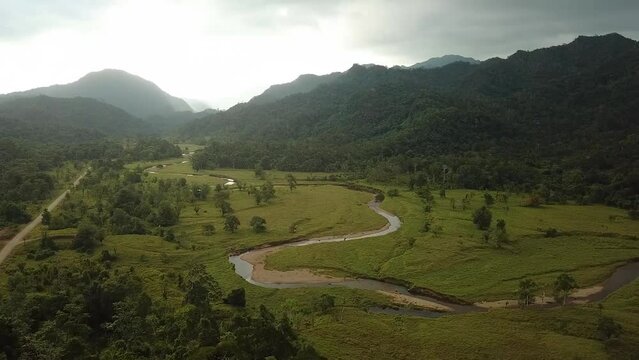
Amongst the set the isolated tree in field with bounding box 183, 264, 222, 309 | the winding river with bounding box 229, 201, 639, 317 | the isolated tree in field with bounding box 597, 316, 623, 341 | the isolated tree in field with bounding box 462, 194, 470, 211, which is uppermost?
the isolated tree in field with bounding box 462, 194, 470, 211

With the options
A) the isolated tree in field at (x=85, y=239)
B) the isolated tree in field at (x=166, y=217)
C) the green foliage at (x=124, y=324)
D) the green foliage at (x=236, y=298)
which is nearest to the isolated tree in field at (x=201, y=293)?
the green foliage at (x=124, y=324)

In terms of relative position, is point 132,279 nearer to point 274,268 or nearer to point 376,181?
point 274,268

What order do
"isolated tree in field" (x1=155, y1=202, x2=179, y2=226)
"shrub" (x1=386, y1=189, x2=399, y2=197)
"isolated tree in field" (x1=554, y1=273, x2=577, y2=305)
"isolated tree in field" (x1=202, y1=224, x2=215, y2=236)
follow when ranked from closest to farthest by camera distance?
"isolated tree in field" (x1=554, y1=273, x2=577, y2=305) < "isolated tree in field" (x1=202, y1=224, x2=215, y2=236) < "isolated tree in field" (x1=155, y1=202, x2=179, y2=226) < "shrub" (x1=386, y1=189, x2=399, y2=197)

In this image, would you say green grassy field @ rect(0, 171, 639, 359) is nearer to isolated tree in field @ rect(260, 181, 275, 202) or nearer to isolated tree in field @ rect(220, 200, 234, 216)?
isolated tree in field @ rect(220, 200, 234, 216)

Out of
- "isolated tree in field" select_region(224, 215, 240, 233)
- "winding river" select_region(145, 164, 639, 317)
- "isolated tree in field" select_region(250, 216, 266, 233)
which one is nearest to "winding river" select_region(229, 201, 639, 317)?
"winding river" select_region(145, 164, 639, 317)

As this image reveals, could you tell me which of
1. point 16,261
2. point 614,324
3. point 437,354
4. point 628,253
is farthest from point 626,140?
point 16,261

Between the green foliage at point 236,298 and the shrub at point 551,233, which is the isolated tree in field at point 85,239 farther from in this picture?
the shrub at point 551,233
